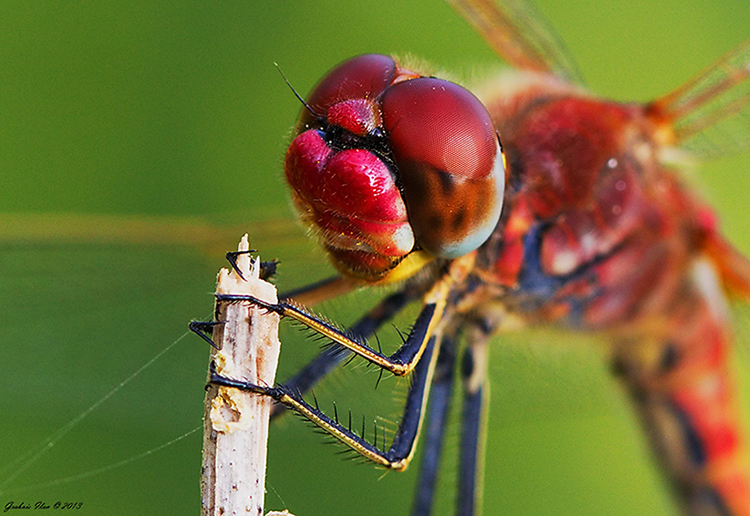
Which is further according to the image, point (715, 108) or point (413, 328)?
point (715, 108)

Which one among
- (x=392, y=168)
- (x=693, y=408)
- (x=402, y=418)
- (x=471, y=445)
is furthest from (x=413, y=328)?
(x=693, y=408)

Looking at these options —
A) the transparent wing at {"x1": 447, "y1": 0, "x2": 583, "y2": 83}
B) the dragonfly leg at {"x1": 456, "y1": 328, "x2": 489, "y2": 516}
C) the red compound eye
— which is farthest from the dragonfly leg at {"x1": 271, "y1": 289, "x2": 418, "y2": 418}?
the transparent wing at {"x1": 447, "y1": 0, "x2": 583, "y2": 83}

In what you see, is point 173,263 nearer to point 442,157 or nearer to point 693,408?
point 442,157

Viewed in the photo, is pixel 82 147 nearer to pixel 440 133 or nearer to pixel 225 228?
pixel 225 228

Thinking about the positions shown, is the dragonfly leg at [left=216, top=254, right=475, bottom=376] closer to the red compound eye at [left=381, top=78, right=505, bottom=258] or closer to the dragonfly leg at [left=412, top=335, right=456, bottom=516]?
the red compound eye at [left=381, top=78, right=505, bottom=258]

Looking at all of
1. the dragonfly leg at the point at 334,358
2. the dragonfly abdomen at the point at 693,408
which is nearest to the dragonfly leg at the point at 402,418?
the dragonfly leg at the point at 334,358

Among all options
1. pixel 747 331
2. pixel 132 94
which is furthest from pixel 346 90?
pixel 747 331

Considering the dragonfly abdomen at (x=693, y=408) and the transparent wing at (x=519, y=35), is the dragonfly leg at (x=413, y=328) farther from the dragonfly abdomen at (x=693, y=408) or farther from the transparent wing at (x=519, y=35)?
the dragonfly abdomen at (x=693, y=408)
